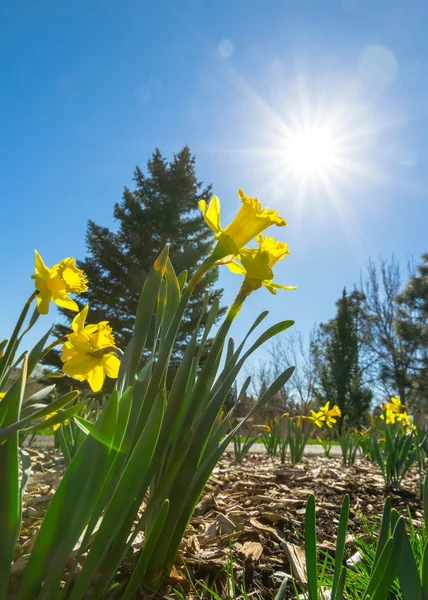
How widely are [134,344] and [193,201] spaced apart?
1827 centimetres

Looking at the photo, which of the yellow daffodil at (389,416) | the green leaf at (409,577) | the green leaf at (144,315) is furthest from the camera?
the yellow daffodil at (389,416)

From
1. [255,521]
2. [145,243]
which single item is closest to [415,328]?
[145,243]

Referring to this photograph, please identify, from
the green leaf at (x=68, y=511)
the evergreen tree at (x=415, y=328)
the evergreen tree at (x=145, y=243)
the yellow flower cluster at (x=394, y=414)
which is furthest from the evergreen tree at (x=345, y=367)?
the green leaf at (x=68, y=511)

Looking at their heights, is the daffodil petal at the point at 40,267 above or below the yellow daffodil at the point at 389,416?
below

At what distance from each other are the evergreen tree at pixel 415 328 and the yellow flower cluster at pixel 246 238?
23.5 m

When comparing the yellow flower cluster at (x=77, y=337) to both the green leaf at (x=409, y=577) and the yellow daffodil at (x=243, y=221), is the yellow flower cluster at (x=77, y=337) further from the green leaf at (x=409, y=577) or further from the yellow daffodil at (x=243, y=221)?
the green leaf at (x=409, y=577)

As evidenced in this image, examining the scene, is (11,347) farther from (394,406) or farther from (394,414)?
(394,406)

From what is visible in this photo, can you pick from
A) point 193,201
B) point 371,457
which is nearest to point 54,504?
point 371,457

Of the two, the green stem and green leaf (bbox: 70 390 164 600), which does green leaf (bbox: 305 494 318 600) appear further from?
the green stem

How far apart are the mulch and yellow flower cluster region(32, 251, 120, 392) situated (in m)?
0.45

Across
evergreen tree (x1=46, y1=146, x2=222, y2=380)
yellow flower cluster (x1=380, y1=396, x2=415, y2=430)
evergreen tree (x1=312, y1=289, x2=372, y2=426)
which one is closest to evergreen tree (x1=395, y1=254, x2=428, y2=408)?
evergreen tree (x1=312, y1=289, x2=372, y2=426)

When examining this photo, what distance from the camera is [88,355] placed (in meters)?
1.15

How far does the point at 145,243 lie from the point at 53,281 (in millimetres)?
16380

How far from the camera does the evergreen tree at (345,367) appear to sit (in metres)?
20.5
